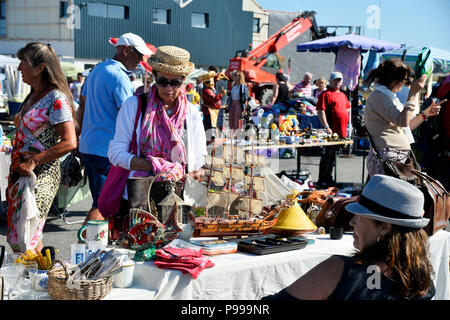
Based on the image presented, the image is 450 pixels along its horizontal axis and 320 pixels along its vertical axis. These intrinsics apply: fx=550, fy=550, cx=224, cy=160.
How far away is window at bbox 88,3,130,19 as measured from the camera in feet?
105

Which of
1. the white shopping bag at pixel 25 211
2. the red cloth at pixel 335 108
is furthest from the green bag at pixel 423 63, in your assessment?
the red cloth at pixel 335 108

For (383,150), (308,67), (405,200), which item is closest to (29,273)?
(405,200)

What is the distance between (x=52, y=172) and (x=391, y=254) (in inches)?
87.0

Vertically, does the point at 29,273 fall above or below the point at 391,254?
below

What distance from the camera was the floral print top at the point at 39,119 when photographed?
3.30m

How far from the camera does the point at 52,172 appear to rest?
3416 mm

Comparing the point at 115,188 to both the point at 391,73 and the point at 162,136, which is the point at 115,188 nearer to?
the point at 162,136

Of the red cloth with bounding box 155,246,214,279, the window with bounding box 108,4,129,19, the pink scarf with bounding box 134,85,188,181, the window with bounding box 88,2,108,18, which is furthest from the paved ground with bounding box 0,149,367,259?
the window with bounding box 108,4,129,19

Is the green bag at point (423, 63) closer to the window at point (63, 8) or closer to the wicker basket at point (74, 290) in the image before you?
the wicker basket at point (74, 290)

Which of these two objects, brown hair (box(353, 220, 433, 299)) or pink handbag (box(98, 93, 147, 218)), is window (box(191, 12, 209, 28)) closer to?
pink handbag (box(98, 93, 147, 218))

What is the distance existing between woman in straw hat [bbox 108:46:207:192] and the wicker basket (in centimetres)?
96

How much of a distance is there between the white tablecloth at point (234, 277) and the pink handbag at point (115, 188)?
2.50 ft
